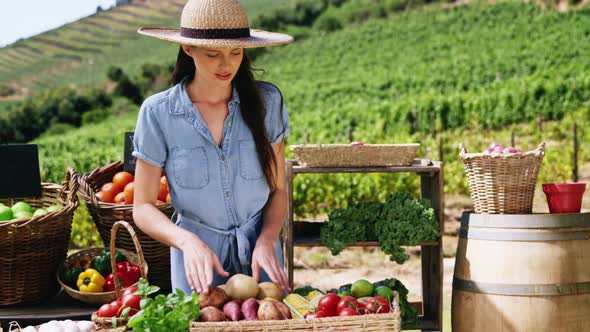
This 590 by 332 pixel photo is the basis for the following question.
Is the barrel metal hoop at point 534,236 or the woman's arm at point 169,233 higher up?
the woman's arm at point 169,233

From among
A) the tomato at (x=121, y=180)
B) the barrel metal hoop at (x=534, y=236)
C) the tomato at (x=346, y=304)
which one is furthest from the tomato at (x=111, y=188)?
the tomato at (x=346, y=304)

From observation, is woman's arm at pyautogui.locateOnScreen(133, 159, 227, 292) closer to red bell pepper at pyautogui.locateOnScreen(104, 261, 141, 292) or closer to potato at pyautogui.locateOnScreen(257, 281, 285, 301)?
potato at pyautogui.locateOnScreen(257, 281, 285, 301)

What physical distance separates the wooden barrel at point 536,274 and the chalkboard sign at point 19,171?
2.03 metres

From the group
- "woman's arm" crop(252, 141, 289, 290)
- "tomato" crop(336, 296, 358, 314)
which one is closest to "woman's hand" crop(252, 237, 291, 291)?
"woman's arm" crop(252, 141, 289, 290)

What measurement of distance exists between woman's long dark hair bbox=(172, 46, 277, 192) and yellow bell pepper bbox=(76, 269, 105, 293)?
1.13 meters

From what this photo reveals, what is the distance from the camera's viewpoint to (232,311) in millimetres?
2367

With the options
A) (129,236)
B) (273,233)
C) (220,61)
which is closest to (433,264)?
(129,236)

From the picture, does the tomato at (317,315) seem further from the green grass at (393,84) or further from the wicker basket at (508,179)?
the green grass at (393,84)

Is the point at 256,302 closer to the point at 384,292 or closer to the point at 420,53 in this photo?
the point at 384,292

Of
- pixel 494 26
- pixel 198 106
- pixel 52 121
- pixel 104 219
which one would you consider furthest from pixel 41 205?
pixel 52 121

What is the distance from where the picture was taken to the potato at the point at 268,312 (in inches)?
90.9

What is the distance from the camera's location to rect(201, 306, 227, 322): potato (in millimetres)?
2334

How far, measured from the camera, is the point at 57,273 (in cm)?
365

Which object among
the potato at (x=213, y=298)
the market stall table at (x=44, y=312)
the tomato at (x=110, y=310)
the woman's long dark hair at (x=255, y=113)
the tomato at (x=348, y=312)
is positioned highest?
the woman's long dark hair at (x=255, y=113)
